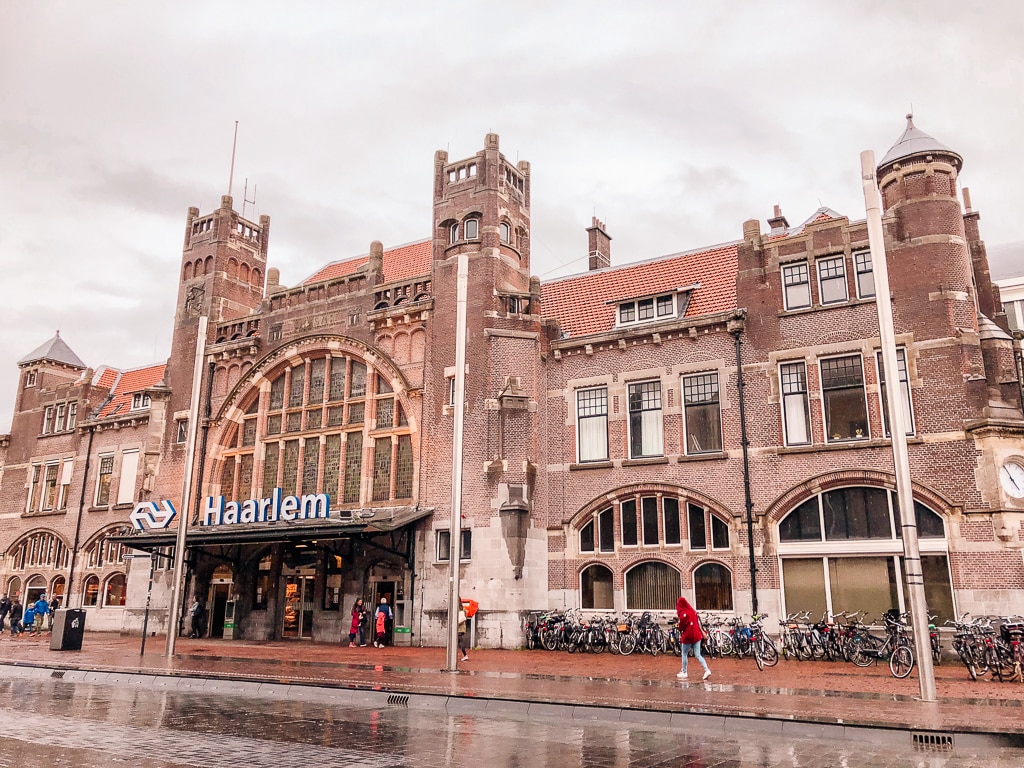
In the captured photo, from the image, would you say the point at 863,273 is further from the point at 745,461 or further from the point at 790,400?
the point at 745,461

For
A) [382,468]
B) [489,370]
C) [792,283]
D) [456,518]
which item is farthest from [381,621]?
[792,283]

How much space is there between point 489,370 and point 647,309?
229 inches

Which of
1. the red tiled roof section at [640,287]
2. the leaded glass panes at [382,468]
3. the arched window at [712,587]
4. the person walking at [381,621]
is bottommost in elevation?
the person walking at [381,621]

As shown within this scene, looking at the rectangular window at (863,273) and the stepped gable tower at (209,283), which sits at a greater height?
the stepped gable tower at (209,283)

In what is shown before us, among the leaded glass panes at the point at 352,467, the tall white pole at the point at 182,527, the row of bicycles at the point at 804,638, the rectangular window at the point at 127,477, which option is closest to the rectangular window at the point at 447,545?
the row of bicycles at the point at 804,638

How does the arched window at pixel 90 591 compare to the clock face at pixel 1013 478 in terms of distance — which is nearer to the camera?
the clock face at pixel 1013 478

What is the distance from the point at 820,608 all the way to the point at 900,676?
5.42 meters

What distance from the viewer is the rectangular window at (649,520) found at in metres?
25.8

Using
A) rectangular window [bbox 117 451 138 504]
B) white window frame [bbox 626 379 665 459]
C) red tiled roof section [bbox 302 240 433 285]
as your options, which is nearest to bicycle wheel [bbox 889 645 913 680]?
white window frame [bbox 626 379 665 459]

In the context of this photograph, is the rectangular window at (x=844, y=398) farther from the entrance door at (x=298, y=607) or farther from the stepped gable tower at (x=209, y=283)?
the stepped gable tower at (x=209, y=283)

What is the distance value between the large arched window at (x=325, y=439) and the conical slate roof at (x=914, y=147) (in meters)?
18.0

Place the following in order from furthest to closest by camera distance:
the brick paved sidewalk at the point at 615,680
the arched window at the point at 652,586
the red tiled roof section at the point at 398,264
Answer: the red tiled roof section at the point at 398,264, the arched window at the point at 652,586, the brick paved sidewalk at the point at 615,680

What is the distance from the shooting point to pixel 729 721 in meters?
11.9

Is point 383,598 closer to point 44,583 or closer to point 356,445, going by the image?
point 356,445
